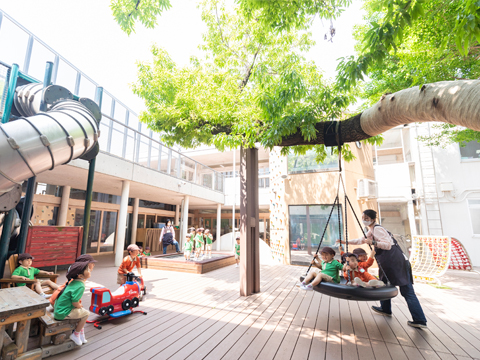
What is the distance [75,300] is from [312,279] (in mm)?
3383

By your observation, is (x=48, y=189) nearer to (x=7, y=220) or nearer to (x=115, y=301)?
(x=7, y=220)

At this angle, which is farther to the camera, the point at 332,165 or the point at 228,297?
the point at 332,165

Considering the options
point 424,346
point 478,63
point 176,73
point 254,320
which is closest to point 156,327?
point 254,320

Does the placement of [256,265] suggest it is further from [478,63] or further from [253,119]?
[478,63]

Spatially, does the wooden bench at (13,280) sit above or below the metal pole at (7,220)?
below

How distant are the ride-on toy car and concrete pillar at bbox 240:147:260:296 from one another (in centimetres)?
220

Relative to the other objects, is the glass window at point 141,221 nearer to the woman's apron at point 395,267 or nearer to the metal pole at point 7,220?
the metal pole at point 7,220

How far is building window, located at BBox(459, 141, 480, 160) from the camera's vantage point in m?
10.5

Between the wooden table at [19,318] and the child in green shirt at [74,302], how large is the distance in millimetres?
312

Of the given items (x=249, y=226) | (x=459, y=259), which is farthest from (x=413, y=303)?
(x=459, y=259)

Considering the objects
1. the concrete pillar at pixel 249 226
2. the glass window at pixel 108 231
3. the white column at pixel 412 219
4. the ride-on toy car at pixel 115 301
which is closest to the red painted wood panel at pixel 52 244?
the ride-on toy car at pixel 115 301

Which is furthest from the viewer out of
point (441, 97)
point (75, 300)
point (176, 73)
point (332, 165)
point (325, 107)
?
point (332, 165)

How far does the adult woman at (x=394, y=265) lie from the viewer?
3572 millimetres

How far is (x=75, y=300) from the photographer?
290 cm
